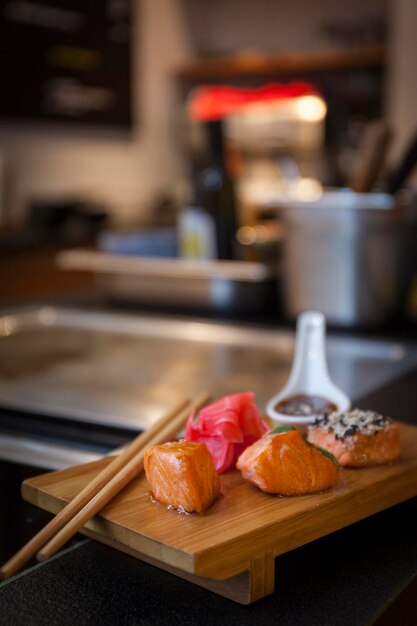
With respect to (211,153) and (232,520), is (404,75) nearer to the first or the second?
(211,153)

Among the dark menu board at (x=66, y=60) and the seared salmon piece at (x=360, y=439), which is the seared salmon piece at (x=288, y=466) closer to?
the seared salmon piece at (x=360, y=439)

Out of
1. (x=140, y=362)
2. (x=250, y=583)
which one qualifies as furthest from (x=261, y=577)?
(x=140, y=362)

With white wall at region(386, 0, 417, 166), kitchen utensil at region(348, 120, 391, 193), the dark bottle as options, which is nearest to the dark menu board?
white wall at region(386, 0, 417, 166)

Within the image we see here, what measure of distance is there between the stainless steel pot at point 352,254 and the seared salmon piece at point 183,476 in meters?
0.88

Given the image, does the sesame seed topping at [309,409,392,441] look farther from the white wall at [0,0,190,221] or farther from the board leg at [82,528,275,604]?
the white wall at [0,0,190,221]

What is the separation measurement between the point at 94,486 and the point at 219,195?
4.15ft

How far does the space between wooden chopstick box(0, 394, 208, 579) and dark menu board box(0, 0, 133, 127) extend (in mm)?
3292

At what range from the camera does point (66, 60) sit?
13.6 ft

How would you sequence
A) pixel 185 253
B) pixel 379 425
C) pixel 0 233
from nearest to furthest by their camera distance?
1. pixel 379 425
2. pixel 185 253
3. pixel 0 233

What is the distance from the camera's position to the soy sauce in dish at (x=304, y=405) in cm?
84

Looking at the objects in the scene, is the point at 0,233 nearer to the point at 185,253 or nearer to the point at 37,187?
the point at 37,187

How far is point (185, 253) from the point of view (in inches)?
69.7

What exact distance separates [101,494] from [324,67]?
4.27 metres

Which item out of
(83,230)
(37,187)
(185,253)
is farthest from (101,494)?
(37,187)
